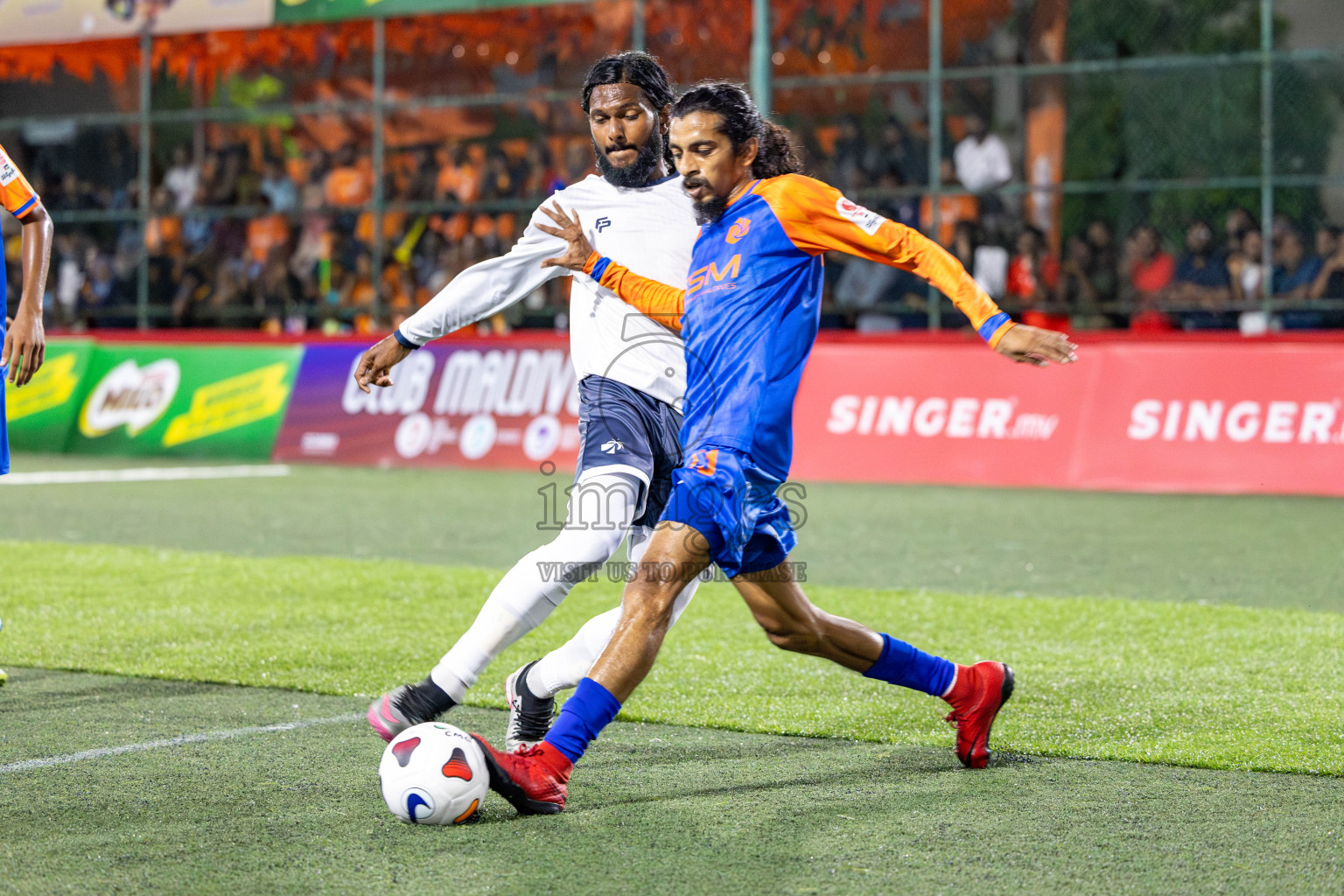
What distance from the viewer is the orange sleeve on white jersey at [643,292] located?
4.49m

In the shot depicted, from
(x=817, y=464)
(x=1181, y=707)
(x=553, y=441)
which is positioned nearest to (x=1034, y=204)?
(x=817, y=464)

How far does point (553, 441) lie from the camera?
48.7ft

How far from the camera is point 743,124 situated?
4.34 m

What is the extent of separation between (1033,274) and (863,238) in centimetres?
1237

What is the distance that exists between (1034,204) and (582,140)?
18.8 ft

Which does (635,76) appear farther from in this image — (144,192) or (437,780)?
(144,192)

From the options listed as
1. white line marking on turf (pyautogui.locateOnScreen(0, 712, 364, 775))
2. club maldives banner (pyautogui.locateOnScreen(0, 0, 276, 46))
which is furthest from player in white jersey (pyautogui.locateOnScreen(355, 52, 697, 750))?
club maldives banner (pyautogui.locateOnScreen(0, 0, 276, 46))

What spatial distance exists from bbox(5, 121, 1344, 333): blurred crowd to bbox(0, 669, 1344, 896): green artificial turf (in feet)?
37.3

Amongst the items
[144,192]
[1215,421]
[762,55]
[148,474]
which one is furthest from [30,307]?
[144,192]

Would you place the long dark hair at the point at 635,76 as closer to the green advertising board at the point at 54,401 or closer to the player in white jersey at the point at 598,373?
the player in white jersey at the point at 598,373

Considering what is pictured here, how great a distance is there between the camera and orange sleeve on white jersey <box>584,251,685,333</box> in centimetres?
449

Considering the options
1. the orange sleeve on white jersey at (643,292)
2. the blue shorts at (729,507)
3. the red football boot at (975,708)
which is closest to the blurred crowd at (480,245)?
the red football boot at (975,708)

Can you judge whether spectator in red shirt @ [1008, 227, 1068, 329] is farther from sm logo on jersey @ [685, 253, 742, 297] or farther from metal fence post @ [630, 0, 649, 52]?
sm logo on jersey @ [685, 253, 742, 297]

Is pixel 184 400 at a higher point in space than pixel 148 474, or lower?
higher
